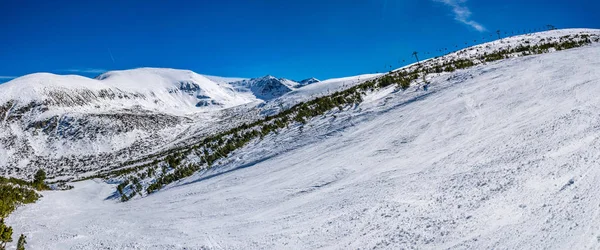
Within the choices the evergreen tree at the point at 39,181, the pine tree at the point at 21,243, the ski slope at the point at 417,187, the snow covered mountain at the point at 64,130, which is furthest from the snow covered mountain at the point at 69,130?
the pine tree at the point at 21,243

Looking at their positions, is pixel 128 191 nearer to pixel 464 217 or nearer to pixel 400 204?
pixel 400 204

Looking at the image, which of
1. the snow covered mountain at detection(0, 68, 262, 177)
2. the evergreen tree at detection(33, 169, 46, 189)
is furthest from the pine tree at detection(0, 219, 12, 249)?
the snow covered mountain at detection(0, 68, 262, 177)

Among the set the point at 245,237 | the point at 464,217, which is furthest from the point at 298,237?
the point at 464,217

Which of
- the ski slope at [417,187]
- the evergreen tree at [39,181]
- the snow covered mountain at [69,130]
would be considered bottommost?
the ski slope at [417,187]

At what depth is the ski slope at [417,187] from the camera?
5887mm

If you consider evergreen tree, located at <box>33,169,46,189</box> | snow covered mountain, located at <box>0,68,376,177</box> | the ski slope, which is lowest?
the ski slope

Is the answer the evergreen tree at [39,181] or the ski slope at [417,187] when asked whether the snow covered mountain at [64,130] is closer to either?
the evergreen tree at [39,181]

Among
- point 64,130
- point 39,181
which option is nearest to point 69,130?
point 64,130

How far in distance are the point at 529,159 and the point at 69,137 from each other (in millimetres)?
128630

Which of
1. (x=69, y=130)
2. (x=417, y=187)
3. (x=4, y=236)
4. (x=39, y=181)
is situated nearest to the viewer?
(x=417, y=187)

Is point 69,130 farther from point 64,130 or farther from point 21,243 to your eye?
point 21,243

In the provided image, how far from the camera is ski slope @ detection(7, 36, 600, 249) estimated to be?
5887 mm

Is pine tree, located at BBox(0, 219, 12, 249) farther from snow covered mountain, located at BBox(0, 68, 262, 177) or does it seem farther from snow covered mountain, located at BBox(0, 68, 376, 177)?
snow covered mountain, located at BBox(0, 68, 262, 177)

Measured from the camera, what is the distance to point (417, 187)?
7824 millimetres
